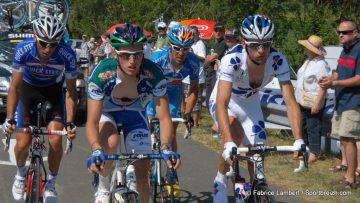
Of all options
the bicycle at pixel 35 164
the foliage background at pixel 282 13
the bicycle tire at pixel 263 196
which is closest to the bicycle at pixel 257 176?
A: the bicycle tire at pixel 263 196

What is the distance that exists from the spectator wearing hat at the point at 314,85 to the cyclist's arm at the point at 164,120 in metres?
4.61

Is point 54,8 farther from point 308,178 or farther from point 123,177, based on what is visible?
point 123,177

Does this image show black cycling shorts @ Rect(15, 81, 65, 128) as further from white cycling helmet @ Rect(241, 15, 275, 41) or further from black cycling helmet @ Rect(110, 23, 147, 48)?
white cycling helmet @ Rect(241, 15, 275, 41)

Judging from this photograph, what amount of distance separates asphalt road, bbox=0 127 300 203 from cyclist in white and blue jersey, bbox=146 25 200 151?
3.40 ft

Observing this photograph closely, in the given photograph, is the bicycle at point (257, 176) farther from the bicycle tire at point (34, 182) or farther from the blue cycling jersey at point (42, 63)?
the blue cycling jersey at point (42, 63)

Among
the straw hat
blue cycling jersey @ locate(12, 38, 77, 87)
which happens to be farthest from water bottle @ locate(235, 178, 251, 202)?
the straw hat

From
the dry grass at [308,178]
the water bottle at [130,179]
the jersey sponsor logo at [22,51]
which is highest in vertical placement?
the jersey sponsor logo at [22,51]

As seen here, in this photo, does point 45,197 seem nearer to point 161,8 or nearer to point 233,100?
point 233,100

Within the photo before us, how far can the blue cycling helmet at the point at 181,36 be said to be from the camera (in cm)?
769

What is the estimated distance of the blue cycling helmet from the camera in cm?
769

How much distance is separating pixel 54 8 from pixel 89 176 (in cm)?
1213

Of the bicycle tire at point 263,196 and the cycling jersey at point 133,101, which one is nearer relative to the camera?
the bicycle tire at point 263,196

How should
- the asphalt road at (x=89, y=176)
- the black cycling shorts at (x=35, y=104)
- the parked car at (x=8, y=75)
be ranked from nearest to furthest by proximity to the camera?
1. the black cycling shorts at (x=35, y=104)
2. the asphalt road at (x=89, y=176)
3. the parked car at (x=8, y=75)

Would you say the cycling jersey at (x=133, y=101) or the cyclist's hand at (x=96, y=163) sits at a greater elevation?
the cycling jersey at (x=133, y=101)
